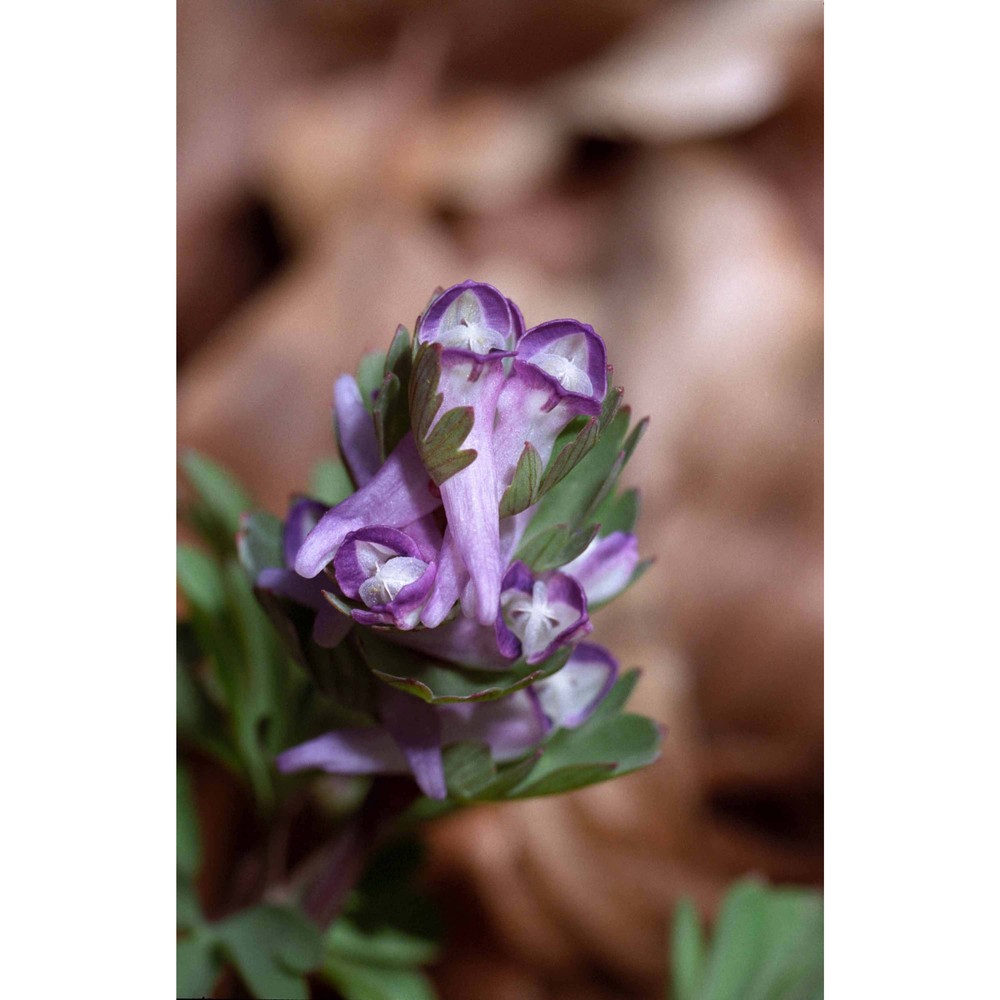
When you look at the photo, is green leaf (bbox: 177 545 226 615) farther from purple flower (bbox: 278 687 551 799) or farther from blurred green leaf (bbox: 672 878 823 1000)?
blurred green leaf (bbox: 672 878 823 1000)

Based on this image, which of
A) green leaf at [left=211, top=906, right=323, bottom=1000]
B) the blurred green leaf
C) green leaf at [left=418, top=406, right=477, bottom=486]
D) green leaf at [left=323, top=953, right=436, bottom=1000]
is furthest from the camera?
the blurred green leaf

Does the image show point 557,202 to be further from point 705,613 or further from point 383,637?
point 383,637

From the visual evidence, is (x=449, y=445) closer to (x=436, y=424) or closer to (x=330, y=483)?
(x=436, y=424)

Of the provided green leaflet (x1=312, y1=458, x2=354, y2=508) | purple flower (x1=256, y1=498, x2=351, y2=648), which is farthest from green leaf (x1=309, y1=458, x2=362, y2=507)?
purple flower (x1=256, y1=498, x2=351, y2=648)

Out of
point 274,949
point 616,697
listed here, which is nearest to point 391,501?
point 616,697

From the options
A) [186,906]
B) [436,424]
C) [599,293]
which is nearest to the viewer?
[436,424]

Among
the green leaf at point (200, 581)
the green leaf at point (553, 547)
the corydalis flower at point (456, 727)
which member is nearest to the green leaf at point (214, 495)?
the green leaf at point (200, 581)

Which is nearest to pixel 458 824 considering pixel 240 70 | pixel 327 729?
pixel 327 729
